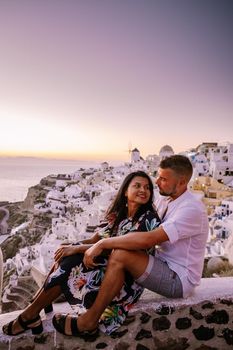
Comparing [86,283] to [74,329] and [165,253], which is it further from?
[165,253]

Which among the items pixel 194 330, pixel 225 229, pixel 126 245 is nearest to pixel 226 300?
pixel 194 330

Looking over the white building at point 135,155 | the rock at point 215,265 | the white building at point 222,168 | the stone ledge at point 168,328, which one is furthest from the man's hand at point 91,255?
the white building at point 135,155

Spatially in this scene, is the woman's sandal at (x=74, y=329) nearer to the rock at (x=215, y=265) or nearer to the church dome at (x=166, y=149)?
the rock at (x=215, y=265)

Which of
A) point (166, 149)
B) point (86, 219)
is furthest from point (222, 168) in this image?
point (86, 219)

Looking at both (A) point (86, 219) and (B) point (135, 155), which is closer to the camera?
(A) point (86, 219)

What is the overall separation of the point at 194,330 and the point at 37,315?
1063 millimetres

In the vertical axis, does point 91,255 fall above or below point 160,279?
above

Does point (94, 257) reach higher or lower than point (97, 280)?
higher

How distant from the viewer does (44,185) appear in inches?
2338

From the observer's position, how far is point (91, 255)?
2186mm

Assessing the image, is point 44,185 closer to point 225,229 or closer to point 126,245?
point 225,229

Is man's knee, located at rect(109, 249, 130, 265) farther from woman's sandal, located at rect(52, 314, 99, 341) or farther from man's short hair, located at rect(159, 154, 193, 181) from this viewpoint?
man's short hair, located at rect(159, 154, 193, 181)

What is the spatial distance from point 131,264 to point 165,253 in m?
0.35

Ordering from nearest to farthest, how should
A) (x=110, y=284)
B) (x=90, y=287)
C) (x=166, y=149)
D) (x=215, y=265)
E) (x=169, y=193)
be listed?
(x=110, y=284) < (x=90, y=287) < (x=169, y=193) < (x=215, y=265) < (x=166, y=149)
